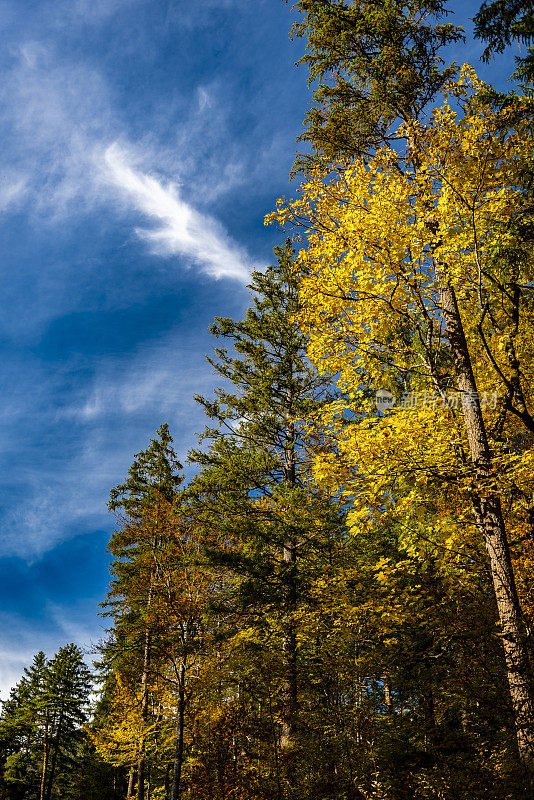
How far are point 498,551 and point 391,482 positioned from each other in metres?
1.45

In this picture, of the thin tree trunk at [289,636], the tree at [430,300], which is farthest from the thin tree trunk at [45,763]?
the tree at [430,300]

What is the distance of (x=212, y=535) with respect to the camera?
13.1 meters

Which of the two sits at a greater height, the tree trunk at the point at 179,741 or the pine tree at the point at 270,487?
the pine tree at the point at 270,487

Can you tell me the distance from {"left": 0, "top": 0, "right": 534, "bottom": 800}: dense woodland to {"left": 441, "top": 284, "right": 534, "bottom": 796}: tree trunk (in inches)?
1.1

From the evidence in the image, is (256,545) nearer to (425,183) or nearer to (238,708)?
(238,708)

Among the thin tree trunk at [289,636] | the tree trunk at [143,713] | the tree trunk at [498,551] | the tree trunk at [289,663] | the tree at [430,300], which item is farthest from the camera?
the tree trunk at [143,713]

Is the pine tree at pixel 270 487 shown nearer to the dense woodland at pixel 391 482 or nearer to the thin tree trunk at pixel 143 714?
the dense woodland at pixel 391 482

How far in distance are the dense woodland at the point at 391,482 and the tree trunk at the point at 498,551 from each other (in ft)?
0.09

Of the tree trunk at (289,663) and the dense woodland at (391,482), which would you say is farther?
the tree trunk at (289,663)

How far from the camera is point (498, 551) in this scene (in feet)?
18.2

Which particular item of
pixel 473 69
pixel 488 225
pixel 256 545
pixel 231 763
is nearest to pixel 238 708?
pixel 231 763

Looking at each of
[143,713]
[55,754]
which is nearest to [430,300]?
[143,713]

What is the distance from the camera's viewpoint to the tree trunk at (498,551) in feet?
15.5

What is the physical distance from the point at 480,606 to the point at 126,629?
476 inches
